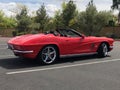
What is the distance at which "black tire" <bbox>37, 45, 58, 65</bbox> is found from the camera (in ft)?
32.5

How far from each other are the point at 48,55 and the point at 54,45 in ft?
1.35

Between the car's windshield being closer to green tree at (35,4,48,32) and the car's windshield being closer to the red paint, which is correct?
the red paint

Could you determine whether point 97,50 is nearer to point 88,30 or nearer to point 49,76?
point 49,76

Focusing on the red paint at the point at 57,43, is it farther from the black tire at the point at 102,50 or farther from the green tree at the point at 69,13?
the green tree at the point at 69,13

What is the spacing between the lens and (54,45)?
10.2m

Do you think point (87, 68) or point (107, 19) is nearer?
point (87, 68)

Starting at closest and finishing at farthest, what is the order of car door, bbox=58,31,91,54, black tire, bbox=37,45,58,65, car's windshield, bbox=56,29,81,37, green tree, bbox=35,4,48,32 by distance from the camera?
black tire, bbox=37,45,58,65, car door, bbox=58,31,91,54, car's windshield, bbox=56,29,81,37, green tree, bbox=35,4,48,32

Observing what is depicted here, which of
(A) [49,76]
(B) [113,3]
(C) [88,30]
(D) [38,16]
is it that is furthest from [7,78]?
(D) [38,16]

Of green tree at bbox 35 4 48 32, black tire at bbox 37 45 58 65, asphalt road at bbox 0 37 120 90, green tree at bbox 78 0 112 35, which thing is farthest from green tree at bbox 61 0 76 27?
black tire at bbox 37 45 58 65

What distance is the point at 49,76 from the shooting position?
7.98m

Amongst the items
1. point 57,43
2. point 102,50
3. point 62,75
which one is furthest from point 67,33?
point 62,75

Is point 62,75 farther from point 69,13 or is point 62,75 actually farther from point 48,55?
point 69,13

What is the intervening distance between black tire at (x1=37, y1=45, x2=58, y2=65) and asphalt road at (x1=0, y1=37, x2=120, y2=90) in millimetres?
232

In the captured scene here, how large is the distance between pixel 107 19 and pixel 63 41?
27584mm
